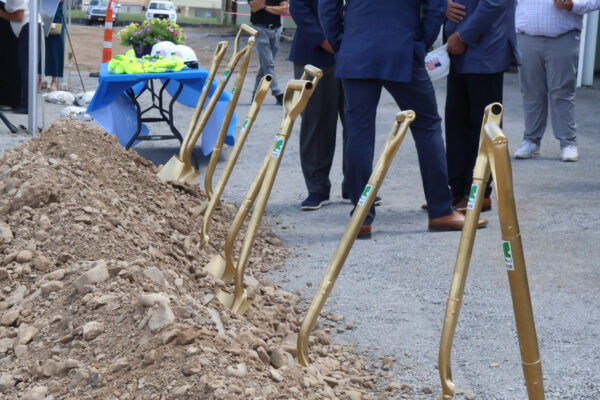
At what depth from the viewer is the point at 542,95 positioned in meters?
7.54

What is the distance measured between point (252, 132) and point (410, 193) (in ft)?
10.2

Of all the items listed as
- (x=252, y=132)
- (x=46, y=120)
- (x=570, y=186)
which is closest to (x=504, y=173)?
(x=570, y=186)

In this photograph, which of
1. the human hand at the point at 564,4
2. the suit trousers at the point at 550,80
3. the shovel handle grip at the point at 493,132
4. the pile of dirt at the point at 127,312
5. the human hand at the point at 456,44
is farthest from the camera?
the suit trousers at the point at 550,80

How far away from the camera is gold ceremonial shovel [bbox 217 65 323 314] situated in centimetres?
337

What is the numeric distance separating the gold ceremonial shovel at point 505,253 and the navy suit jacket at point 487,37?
3.06 meters

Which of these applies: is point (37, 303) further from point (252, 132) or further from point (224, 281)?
point (252, 132)

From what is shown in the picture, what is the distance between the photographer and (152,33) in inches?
324

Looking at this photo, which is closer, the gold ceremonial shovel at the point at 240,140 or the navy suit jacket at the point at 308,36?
the gold ceremonial shovel at the point at 240,140

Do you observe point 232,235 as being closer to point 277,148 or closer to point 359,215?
point 277,148

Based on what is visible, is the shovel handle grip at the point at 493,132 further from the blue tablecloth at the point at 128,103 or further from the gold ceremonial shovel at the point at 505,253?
the blue tablecloth at the point at 128,103

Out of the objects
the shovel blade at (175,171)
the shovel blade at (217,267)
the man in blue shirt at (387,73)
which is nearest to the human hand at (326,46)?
the man in blue shirt at (387,73)

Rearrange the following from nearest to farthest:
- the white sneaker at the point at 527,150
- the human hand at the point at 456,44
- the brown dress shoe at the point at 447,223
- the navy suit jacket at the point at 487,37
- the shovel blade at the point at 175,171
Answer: the brown dress shoe at the point at 447,223, the navy suit jacket at the point at 487,37, the human hand at the point at 456,44, the shovel blade at the point at 175,171, the white sneaker at the point at 527,150

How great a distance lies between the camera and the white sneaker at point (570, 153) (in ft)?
24.5

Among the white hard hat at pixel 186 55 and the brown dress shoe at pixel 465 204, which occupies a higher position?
the white hard hat at pixel 186 55
